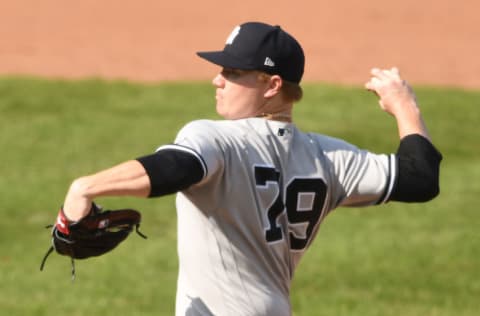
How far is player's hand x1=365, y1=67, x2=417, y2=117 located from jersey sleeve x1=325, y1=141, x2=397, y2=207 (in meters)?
0.23

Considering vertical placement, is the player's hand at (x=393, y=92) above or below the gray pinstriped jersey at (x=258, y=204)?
above

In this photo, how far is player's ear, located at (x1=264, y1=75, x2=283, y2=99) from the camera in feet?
16.2

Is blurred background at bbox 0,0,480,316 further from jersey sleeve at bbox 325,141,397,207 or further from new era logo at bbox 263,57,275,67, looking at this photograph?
new era logo at bbox 263,57,275,67

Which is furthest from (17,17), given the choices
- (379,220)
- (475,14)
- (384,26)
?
(379,220)

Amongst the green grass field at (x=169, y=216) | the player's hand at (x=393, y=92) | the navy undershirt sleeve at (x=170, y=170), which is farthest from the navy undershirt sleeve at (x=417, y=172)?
the green grass field at (x=169, y=216)

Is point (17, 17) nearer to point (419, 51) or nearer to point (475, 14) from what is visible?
point (419, 51)

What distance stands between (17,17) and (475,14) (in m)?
11.0

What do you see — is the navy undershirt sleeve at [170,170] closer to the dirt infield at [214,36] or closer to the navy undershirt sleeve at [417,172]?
the navy undershirt sleeve at [417,172]

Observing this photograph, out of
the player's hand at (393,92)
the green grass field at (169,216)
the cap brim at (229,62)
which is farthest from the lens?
the green grass field at (169,216)

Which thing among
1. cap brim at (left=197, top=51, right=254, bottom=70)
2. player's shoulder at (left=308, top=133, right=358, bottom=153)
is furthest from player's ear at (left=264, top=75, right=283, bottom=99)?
player's shoulder at (left=308, top=133, right=358, bottom=153)

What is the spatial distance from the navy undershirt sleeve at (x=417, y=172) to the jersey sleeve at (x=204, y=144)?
892mm

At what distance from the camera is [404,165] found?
16.7 feet

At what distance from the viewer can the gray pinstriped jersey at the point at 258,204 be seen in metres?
4.71

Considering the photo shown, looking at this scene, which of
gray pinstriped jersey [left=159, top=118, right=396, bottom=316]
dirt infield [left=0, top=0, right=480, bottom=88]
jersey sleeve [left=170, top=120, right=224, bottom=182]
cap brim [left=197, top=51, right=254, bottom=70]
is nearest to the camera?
jersey sleeve [left=170, top=120, right=224, bottom=182]
